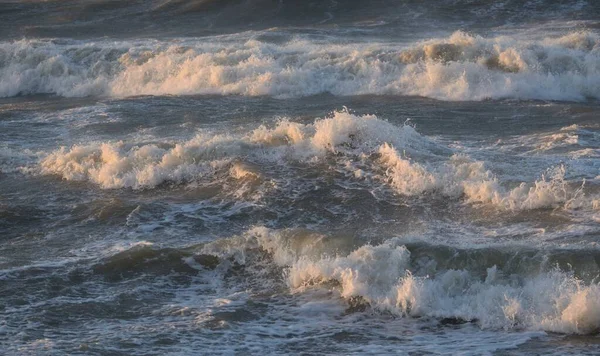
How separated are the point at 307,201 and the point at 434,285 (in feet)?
11.5

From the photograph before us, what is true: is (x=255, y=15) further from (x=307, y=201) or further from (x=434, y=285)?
(x=434, y=285)

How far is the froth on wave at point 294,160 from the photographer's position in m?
13.5

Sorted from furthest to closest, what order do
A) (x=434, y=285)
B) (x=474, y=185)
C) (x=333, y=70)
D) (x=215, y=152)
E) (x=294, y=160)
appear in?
1. (x=333, y=70)
2. (x=215, y=152)
3. (x=294, y=160)
4. (x=474, y=185)
5. (x=434, y=285)

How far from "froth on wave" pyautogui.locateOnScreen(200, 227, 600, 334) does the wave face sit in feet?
33.6

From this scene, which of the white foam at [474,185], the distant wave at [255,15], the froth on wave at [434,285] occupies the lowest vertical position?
the froth on wave at [434,285]

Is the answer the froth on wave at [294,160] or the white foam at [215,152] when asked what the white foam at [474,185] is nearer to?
the froth on wave at [294,160]

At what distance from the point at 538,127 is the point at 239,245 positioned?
7321 mm

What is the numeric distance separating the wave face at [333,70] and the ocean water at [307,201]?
0.06 meters

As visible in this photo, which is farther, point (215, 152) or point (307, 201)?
point (215, 152)

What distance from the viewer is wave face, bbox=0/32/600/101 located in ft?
69.5

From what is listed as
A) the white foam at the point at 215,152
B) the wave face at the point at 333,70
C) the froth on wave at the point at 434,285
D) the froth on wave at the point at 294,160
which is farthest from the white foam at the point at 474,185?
the wave face at the point at 333,70

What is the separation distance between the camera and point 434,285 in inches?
396

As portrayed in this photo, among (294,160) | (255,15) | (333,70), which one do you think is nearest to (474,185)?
(294,160)

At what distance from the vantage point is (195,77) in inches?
926
